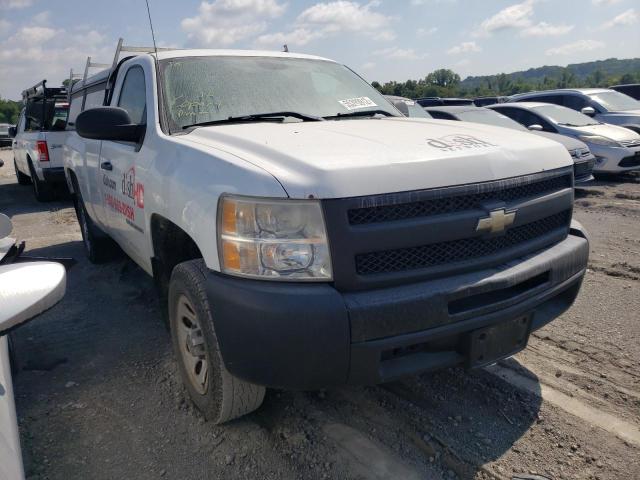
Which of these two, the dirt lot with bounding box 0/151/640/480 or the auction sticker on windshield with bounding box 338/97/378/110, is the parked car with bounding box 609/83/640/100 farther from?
the auction sticker on windshield with bounding box 338/97/378/110

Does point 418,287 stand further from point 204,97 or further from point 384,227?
point 204,97

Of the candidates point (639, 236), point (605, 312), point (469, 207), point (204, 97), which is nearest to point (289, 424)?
point (469, 207)

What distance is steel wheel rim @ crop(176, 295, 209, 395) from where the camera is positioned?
94.4 inches

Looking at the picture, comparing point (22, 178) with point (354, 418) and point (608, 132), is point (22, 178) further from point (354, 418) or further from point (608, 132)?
point (608, 132)

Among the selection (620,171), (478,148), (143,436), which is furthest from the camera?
(620,171)

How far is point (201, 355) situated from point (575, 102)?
1187 cm

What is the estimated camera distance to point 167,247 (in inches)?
111

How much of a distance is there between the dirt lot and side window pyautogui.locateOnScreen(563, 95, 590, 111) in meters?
9.30

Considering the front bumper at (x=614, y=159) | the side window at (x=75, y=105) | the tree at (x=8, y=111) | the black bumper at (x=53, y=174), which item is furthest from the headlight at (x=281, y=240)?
the tree at (x=8, y=111)

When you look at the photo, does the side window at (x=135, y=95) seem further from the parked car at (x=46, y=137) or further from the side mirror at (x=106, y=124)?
the parked car at (x=46, y=137)

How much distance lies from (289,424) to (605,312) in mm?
2571

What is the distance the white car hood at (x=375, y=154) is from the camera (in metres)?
1.93

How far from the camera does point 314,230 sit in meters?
1.90

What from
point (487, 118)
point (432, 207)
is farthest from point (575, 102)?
point (432, 207)
